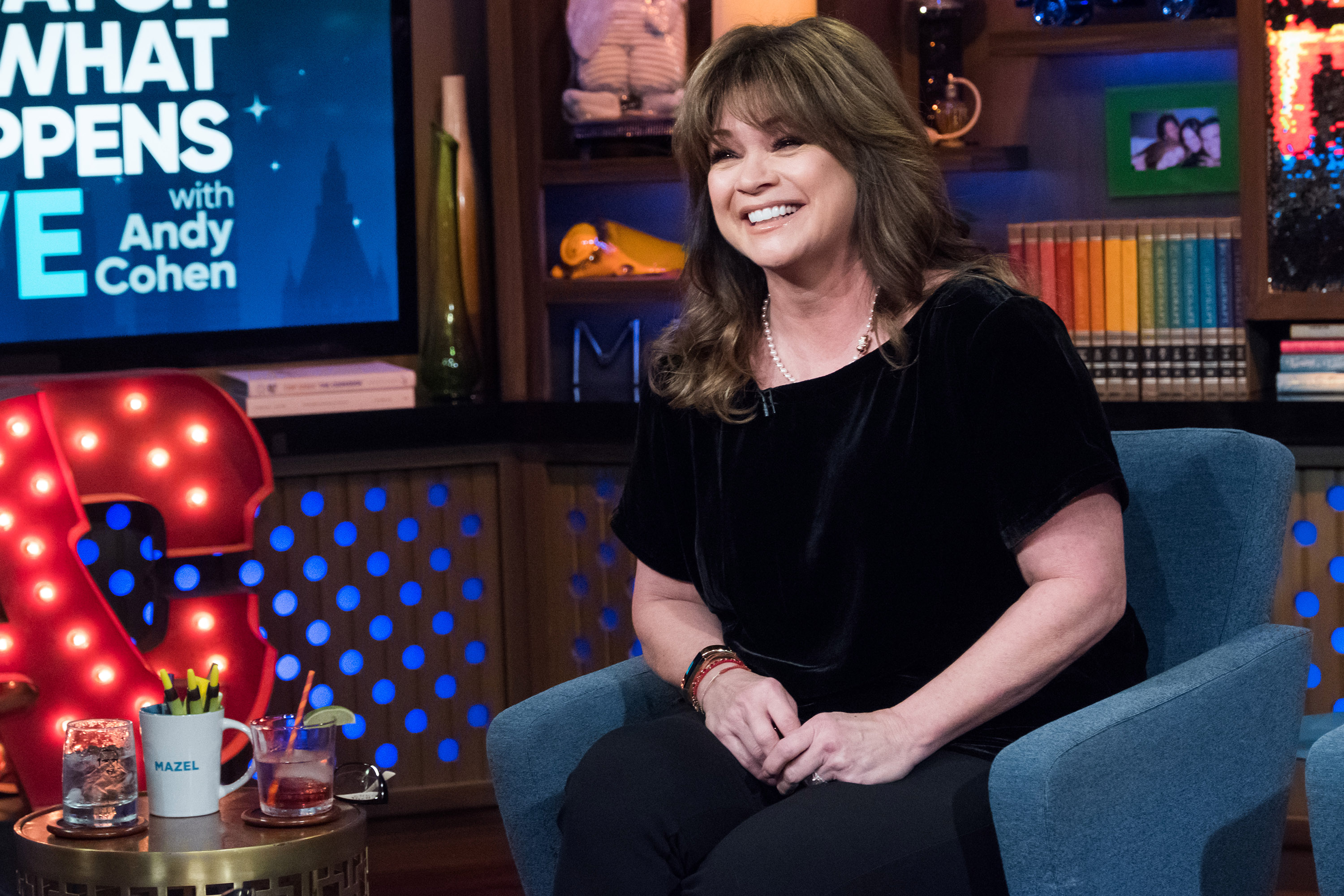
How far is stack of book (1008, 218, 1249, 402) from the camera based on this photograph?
2.84m

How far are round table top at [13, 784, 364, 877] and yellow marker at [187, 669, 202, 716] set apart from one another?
0.12 metres

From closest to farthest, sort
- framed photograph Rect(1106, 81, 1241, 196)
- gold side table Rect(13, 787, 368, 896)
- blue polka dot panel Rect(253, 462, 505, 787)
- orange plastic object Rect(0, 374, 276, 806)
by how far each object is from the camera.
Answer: gold side table Rect(13, 787, 368, 896) → orange plastic object Rect(0, 374, 276, 806) → blue polka dot panel Rect(253, 462, 505, 787) → framed photograph Rect(1106, 81, 1241, 196)

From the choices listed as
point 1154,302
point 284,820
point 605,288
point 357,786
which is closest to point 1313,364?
point 1154,302

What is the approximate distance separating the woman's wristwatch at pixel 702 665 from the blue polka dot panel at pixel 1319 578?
134 cm

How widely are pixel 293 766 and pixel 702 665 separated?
0.48 m

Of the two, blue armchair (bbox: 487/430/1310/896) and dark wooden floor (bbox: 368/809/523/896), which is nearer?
blue armchair (bbox: 487/430/1310/896)

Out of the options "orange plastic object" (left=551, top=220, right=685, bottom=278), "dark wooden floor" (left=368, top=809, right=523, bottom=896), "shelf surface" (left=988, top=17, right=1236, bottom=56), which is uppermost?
"shelf surface" (left=988, top=17, right=1236, bottom=56)

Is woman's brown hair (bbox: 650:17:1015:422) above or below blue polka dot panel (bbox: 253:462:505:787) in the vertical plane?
above

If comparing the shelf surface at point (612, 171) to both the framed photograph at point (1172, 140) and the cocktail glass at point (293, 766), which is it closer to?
the framed photograph at point (1172, 140)

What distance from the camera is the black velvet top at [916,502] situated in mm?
1537

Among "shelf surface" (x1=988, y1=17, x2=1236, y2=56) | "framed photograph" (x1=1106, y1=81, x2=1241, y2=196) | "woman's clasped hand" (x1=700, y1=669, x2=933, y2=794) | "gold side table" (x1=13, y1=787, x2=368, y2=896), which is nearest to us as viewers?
"woman's clasped hand" (x1=700, y1=669, x2=933, y2=794)

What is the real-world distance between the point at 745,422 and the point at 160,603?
131 centimetres

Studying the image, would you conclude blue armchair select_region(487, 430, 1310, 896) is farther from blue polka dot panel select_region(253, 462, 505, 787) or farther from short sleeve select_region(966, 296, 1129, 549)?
blue polka dot panel select_region(253, 462, 505, 787)

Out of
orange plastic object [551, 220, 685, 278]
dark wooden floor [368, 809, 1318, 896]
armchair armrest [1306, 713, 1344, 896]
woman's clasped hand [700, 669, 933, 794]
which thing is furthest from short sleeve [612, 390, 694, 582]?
orange plastic object [551, 220, 685, 278]
